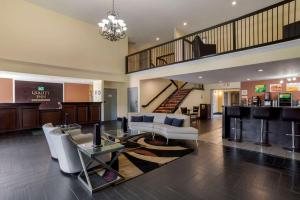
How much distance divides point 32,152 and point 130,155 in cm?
259

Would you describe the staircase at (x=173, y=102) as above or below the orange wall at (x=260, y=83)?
below

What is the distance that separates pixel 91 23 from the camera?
839 centimetres

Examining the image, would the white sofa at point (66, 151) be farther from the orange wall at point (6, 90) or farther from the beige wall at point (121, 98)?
the orange wall at point (6, 90)

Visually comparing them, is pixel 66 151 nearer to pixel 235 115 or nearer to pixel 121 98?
pixel 235 115

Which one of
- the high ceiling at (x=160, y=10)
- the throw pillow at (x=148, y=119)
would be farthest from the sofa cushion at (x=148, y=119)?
the high ceiling at (x=160, y=10)

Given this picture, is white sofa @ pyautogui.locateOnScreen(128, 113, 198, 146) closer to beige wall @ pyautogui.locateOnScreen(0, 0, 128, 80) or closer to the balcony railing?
the balcony railing

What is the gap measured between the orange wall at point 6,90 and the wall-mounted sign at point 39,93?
262mm

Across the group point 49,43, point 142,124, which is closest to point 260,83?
point 142,124

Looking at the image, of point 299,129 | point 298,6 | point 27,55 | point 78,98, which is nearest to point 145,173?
point 299,129

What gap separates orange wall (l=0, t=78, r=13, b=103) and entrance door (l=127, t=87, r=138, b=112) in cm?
650

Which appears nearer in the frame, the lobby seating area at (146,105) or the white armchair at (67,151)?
the lobby seating area at (146,105)

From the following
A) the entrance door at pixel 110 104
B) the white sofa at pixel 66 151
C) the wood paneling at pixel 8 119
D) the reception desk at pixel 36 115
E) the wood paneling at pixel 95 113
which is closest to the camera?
the white sofa at pixel 66 151

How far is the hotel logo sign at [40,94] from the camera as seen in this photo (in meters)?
9.99

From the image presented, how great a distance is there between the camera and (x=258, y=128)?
17.7 ft
